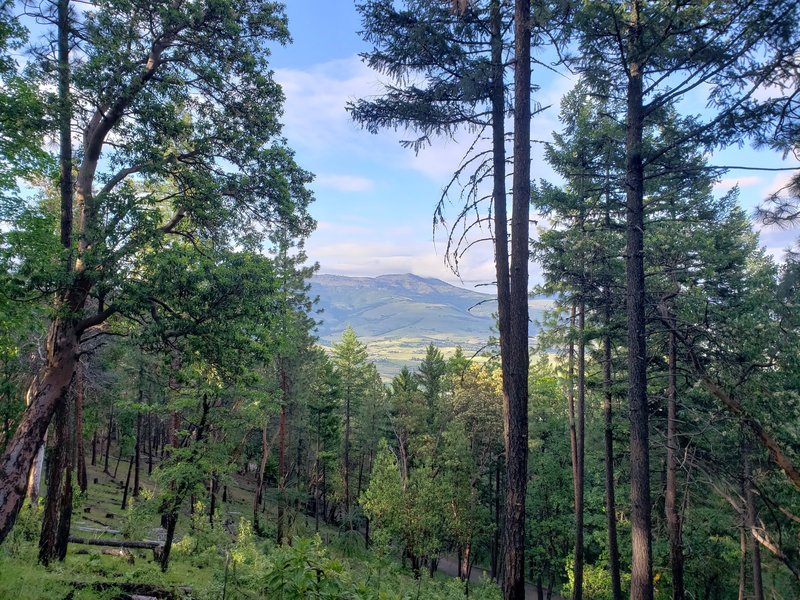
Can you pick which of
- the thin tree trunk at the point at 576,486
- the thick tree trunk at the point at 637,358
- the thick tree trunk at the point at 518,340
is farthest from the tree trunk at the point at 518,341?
Answer: the thin tree trunk at the point at 576,486

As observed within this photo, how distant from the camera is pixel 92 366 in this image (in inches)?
739

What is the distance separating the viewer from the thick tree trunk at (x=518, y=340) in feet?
20.3

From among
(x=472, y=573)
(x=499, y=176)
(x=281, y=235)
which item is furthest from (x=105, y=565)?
(x=472, y=573)

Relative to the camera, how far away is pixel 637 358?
8578mm

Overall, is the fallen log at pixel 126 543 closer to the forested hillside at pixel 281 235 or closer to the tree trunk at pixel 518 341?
the forested hillside at pixel 281 235

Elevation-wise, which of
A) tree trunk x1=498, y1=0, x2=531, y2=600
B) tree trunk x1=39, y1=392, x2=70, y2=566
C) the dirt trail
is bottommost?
the dirt trail

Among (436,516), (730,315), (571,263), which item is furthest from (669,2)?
(436,516)

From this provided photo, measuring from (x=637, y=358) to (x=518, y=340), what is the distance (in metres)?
3.47

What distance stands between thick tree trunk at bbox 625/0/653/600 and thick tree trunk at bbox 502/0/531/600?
2636 millimetres

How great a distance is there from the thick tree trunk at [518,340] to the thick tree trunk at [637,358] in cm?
264

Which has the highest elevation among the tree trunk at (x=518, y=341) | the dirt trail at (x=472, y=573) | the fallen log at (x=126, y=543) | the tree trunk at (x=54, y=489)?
the tree trunk at (x=518, y=341)

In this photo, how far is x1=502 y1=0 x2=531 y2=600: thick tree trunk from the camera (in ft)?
20.3

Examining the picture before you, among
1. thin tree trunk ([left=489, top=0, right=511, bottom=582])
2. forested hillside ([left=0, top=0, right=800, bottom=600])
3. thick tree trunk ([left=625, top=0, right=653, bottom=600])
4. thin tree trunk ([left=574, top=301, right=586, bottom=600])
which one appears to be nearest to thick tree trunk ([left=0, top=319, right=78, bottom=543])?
forested hillside ([left=0, top=0, right=800, bottom=600])

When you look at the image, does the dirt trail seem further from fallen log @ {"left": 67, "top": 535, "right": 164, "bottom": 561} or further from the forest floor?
fallen log @ {"left": 67, "top": 535, "right": 164, "bottom": 561}
